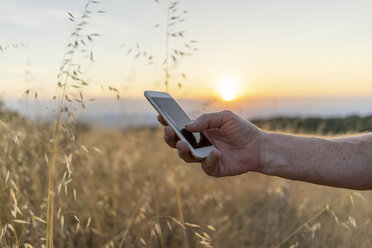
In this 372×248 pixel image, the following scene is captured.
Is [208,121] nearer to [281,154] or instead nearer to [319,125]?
[281,154]

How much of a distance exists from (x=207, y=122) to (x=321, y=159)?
0.60 metres

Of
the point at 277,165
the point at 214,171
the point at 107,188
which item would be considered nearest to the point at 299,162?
the point at 277,165

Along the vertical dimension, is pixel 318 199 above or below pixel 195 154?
below

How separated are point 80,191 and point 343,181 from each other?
7.34ft

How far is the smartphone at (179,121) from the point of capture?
1.80 m

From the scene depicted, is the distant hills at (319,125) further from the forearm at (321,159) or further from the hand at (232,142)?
the hand at (232,142)

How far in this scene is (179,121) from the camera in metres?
1.87

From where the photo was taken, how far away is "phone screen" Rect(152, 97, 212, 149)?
1.84 m

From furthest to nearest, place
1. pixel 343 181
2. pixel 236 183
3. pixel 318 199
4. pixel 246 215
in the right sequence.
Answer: pixel 236 183 → pixel 318 199 → pixel 246 215 → pixel 343 181

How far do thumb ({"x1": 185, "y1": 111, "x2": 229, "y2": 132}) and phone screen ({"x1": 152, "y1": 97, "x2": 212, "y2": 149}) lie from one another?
65 millimetres

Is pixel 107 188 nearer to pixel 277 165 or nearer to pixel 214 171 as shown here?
pixel 214 171

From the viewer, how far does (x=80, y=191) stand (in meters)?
3.16

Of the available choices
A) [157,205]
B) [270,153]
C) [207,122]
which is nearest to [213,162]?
[207,122]

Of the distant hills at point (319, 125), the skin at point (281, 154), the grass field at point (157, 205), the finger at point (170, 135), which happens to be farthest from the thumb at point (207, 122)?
the distant hills at point (319, 125)
